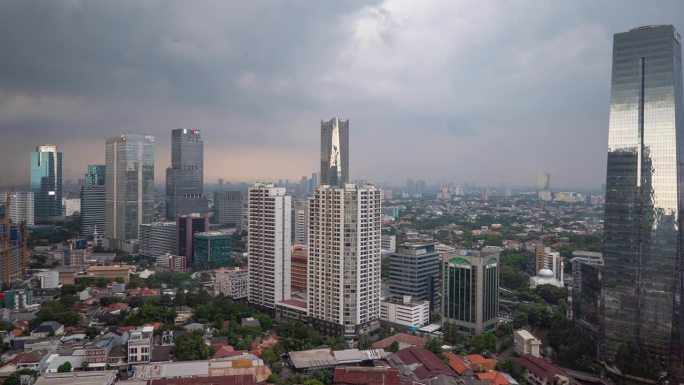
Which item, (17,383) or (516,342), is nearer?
(17,383)

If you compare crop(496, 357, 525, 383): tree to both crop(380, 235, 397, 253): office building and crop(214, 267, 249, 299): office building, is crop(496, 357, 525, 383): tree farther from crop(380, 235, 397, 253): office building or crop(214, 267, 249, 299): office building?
crop(380, 235, 397, 253): office building

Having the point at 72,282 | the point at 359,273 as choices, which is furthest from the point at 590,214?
the point at 72,282

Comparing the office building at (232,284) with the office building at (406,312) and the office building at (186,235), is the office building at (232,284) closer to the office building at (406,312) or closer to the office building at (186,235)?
the office building at (406,312)

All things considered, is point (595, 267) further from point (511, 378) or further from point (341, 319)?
point (341, 319)

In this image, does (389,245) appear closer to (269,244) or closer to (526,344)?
(269,244)

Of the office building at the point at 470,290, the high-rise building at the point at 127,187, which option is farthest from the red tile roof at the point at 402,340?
the high-rise building at the point at 127,187

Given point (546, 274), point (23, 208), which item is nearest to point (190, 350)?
point (546, 274)

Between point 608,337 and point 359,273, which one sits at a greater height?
point 359,273
